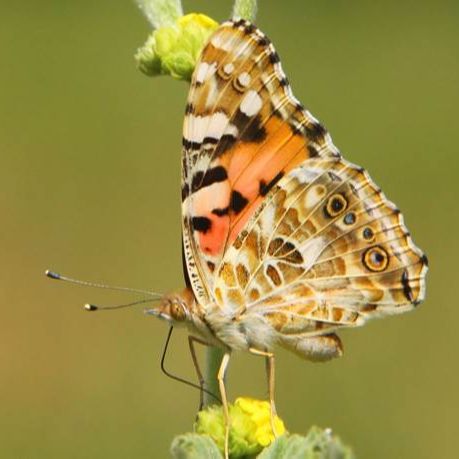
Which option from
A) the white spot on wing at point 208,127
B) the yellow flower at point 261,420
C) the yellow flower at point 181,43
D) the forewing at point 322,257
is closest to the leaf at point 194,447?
the yellow flower at point 261,420

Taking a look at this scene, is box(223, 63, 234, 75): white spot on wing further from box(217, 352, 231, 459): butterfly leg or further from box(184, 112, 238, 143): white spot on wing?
box(217, 352, 231, 459): butterfly leg

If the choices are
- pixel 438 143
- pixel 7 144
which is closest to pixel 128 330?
pixel 7 144

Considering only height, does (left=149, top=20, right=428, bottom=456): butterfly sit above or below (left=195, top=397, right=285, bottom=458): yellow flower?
above

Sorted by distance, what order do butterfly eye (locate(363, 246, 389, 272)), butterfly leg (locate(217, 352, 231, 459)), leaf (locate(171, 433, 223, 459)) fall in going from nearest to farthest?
1. leaf (locate(171, 433, 223, 459))
2. butterfly leg (locate(217, 352, 231, 459))
3. butterfly eye (locate(363, 246, 389, 272))

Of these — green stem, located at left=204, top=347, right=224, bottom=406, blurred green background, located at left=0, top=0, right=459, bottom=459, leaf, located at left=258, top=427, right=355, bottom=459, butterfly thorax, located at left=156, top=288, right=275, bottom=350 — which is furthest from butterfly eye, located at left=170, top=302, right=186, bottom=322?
blurred green background, located at left=0, top=0, right=459, bottom=459

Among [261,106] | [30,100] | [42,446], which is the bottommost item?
[261,106]

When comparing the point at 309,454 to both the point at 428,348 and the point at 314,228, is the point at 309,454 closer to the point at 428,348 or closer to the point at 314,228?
the point at 314,228

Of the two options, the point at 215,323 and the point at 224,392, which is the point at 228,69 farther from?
the point at 224,392

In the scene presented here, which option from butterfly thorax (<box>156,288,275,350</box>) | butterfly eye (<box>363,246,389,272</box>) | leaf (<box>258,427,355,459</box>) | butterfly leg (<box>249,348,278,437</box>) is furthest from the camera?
butterfly eye (<box>363,246,389,272</box>)
